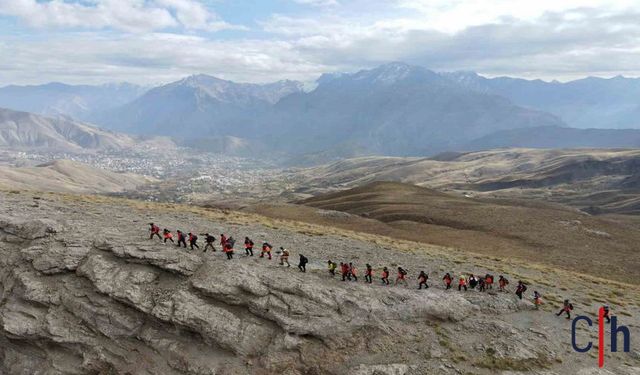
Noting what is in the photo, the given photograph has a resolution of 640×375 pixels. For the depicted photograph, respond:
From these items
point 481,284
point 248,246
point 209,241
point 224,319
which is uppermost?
point 209,241

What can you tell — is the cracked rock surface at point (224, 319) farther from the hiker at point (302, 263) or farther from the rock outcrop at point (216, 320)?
the hiker at point (302, 263)

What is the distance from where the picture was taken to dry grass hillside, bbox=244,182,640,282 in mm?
56781

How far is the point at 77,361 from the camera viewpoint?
26922 millimetres

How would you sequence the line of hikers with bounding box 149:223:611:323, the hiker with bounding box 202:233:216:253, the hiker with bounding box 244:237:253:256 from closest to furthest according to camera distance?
1. the line of hikers with bounding box 149:223:611:323
2. the hiker with bounding box 202:233:216:253
3. the hiker with bounding box 244:237:253:256

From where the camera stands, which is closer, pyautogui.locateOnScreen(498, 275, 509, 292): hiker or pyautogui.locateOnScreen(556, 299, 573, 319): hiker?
pyautogui.locateOnScreen(556, 299, 573, 319): hiker

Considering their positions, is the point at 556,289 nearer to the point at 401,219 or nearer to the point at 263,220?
the point at 263,220

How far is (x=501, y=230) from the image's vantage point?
69812 millimetres

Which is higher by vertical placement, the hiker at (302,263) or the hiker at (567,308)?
the hiker at (302,263)

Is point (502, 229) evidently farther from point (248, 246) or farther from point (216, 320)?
point (216, 320)

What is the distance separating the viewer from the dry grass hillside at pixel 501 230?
56.8 metres

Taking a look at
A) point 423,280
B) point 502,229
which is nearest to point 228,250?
point 423,280

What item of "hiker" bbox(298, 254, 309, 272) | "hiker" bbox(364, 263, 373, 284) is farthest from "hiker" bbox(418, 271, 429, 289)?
"hiker" bbox(298, 254, 309, 272)
